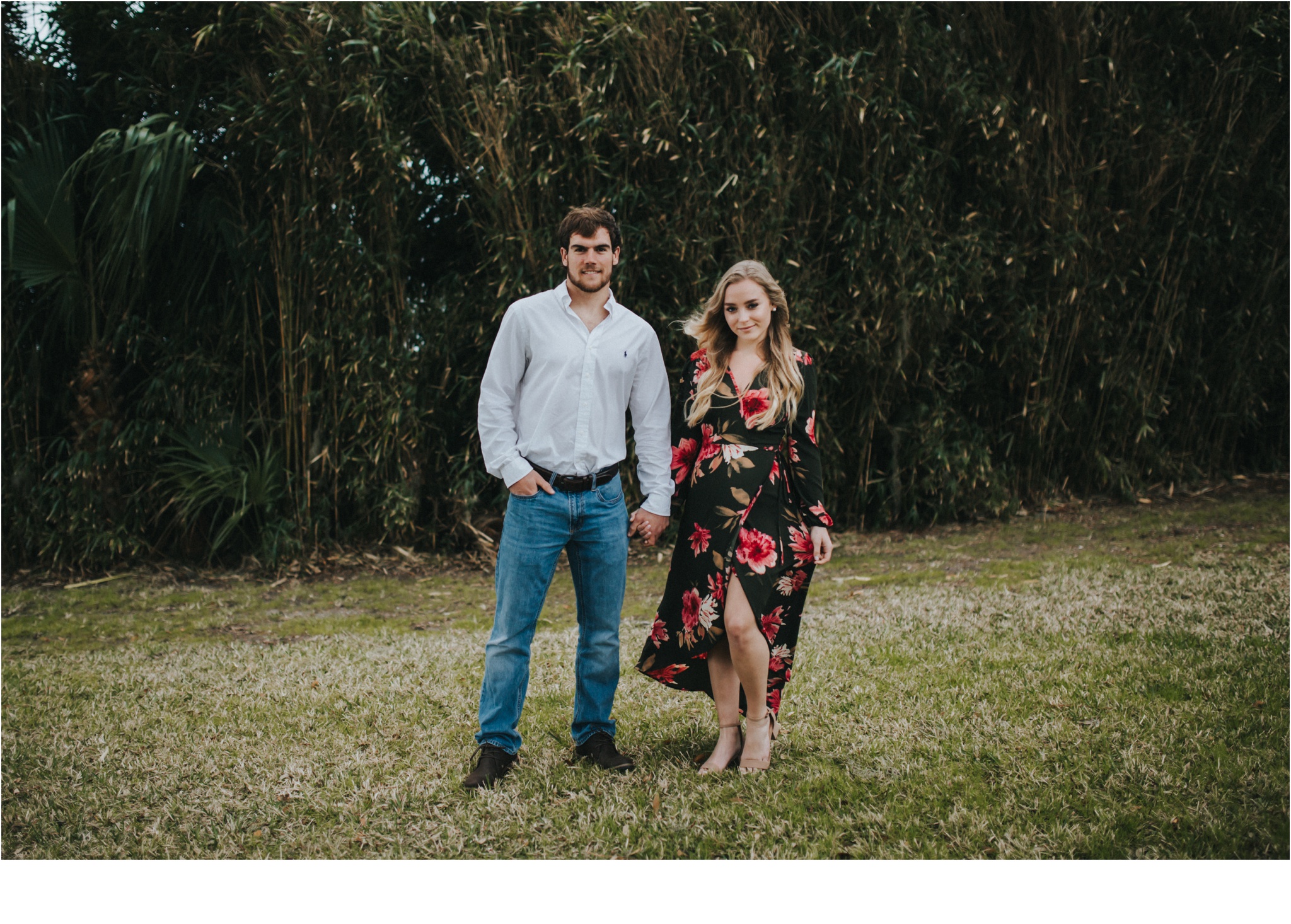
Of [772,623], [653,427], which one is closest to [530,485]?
[653,427]

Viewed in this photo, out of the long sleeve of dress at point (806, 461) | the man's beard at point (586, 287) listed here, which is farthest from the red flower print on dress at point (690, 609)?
the man's beard at point (586, 287)

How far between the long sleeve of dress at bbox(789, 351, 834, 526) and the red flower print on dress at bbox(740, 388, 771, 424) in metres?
0.09

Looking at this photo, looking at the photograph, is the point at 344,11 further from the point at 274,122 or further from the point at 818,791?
the point at 818,791

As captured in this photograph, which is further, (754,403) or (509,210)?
(509,210)

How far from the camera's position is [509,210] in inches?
181

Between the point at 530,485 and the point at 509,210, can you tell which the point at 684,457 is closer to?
the point at 530,485

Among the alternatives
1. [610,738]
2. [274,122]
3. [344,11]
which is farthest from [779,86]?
[610,738]

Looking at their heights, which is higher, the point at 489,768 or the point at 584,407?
the point at 584,407

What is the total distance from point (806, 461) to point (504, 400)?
762 mm

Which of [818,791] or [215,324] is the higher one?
[215,324]

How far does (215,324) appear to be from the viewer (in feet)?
15.9

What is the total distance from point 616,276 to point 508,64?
1264 mm

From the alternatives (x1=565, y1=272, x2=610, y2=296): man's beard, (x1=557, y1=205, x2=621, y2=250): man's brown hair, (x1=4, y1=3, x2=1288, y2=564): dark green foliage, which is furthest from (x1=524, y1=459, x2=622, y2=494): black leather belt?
(x1=4, y1=3, x2=1288, y2=564): dark green foliage

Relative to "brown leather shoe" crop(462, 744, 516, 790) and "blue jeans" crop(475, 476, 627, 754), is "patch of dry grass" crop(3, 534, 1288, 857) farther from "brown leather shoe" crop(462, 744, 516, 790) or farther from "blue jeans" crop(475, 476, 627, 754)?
"blue jeans" crop(475, 476, 627, 754)
